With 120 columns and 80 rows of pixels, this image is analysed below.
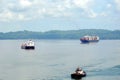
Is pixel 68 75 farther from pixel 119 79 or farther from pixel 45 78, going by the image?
pixel 119 79

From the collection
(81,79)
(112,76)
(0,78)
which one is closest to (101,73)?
(112,76)

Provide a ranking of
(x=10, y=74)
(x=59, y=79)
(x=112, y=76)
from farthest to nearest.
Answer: (x=10, y=74) → (x=112, y=76) → (x=59, y=79)

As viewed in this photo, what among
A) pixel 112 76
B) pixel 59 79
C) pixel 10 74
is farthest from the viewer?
pixel 10 74

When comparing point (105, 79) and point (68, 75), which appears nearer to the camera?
point (105, 79)

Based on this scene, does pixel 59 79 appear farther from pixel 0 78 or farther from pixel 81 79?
pixel 0 78

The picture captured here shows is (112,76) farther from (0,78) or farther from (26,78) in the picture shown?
(0,78)

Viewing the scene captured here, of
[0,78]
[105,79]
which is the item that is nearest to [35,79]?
[0,78]

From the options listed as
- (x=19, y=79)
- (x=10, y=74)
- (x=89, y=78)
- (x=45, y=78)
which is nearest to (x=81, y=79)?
(x=89, y=78)

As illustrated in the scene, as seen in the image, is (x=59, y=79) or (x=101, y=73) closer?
(x=59, y=79)
